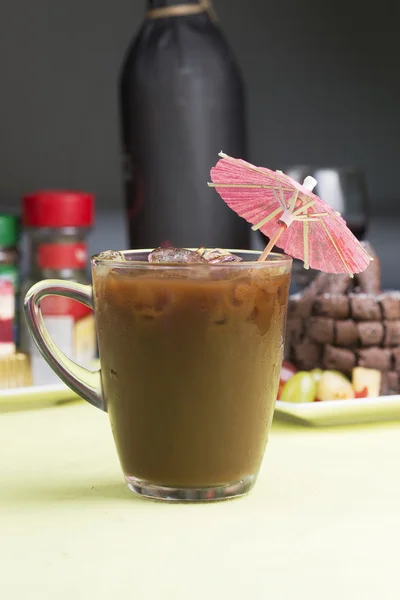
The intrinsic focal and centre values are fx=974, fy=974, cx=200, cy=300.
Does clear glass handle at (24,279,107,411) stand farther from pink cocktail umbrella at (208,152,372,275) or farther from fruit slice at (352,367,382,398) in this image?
fruit slice at (352,367,382,398)

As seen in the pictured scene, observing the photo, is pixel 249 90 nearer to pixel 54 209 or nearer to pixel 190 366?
pixel 54 209

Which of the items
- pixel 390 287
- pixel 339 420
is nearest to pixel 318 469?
pixel 339 420

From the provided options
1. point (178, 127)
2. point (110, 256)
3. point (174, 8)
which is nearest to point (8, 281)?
point (178, 127)

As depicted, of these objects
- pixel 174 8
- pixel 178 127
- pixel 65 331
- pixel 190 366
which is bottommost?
pixel 65 331

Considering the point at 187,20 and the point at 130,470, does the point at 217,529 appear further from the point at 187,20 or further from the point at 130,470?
the point at 187,20

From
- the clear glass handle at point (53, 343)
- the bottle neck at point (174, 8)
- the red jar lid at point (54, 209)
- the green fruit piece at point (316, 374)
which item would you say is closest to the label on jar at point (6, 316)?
the red jar lid at point (54, 209)

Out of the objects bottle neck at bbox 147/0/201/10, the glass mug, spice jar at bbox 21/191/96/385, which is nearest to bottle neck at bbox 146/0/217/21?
bottle neck at bbox 147/0/201/10
